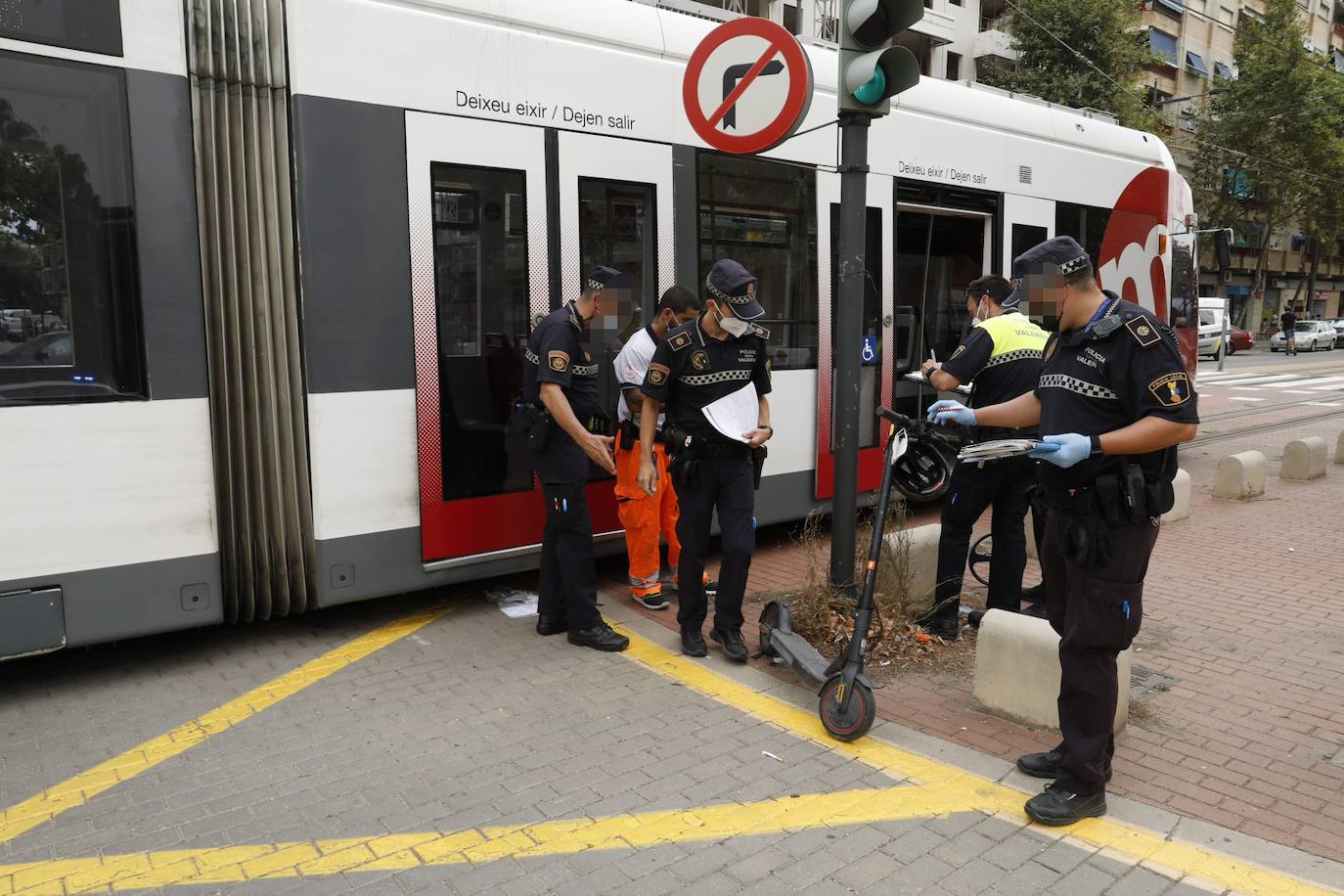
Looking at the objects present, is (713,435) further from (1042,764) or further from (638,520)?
(1042,764)

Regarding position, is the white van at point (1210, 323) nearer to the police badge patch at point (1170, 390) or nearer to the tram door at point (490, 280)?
the tram door at point (490, 280)

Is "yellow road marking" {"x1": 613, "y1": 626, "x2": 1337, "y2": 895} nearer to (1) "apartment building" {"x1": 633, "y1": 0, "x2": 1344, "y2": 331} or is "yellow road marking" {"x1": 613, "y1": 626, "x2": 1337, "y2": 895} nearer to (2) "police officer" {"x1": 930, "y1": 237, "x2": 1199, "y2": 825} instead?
(2) "police officer" {"x1": 930, "y1": 237, "x2": 1199, "y2": 825}

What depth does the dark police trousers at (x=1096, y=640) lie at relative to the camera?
3182mm

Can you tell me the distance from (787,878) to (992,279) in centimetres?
366

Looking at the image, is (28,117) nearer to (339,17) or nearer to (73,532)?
(339,17)

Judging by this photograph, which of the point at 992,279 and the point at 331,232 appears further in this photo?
the point at 992,279

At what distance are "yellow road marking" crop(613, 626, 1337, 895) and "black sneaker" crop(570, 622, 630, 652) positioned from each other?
10 centimetres

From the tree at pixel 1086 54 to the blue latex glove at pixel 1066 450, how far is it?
2877 cm

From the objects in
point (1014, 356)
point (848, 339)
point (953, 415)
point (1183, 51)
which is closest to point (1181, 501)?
point (1014, 356)

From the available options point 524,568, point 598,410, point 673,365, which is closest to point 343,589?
point 524,568

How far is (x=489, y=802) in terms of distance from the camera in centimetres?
340

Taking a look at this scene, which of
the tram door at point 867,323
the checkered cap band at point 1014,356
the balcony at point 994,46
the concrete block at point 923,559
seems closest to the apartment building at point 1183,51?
the balcony at point 994,46

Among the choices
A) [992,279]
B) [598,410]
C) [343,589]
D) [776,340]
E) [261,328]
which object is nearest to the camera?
[261,328]

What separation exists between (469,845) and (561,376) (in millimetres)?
2254
